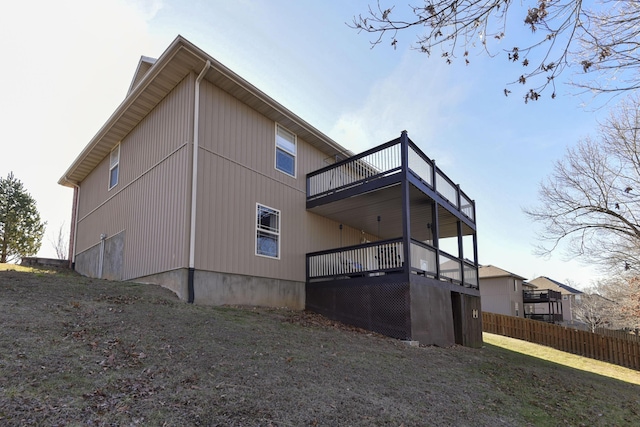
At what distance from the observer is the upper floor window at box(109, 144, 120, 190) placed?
14594mm

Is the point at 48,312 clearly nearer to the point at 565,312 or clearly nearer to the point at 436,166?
the point at 436,166

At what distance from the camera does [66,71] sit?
13.3 meters

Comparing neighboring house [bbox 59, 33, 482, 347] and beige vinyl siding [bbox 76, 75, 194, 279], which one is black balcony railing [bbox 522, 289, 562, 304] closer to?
neighboring house [bbox 59, 33, 482, 347]

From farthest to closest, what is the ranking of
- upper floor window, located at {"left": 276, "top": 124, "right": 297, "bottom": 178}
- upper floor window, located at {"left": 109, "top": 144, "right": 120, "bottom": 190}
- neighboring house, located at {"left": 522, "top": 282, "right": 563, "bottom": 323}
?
neighboring house, located at {"left": 522, "top": 282, "right": 563, "bottom": 323} < upper floor window, located at {"left": 109, "top": 144, "right": 120, "bottom": 190} < upper floor window, located at {"left": 276, "top": 124, "right": 297, "bottom": 178}

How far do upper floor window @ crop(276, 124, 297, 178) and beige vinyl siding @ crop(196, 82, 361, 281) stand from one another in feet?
0.79

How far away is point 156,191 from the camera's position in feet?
37.4

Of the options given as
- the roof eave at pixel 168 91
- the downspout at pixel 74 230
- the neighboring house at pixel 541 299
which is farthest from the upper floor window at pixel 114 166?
the neighboring house at pixel 541 299

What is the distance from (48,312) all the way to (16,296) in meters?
1.14

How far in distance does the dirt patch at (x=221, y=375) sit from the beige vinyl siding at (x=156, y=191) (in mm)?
1715

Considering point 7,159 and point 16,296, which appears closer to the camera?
point 16,296

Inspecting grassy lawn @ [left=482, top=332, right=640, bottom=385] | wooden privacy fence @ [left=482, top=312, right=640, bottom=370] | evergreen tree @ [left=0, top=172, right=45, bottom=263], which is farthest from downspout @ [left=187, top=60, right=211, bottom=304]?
evergreen tree @ [left=0, top=172, right=45, bottom=263]

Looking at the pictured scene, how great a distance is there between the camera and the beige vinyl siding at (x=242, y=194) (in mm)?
10492

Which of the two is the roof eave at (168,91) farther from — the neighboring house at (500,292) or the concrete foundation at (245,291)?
the neighboring house at (500,292)

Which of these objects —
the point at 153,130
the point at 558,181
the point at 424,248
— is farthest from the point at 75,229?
the point at 558,181
